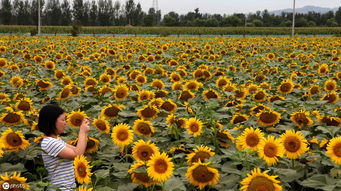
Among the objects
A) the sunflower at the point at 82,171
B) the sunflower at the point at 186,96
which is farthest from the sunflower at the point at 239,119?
the sunflower at the point at 82,171

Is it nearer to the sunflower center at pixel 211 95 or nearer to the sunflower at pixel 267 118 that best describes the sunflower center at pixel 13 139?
the sunflower at pixel 267 118

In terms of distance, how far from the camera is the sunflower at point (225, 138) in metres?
2.67

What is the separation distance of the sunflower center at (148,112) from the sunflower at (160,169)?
1.29 meters

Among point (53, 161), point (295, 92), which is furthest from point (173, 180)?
point (295, 92)

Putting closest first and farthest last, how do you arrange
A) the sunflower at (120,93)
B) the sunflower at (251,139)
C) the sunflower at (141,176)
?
the sunflower at (141,176) < the sunflower at (251,139) < the sunflower at (120,93)

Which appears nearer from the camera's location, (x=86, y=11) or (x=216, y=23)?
(x=216, y=23)

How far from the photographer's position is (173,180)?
2070 mm

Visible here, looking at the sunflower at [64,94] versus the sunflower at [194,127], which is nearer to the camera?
the sunflower at [194,127]

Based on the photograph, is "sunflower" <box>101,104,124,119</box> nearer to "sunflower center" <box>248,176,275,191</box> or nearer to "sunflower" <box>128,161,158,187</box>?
"sunflower" <box>128,161,158,187</box>

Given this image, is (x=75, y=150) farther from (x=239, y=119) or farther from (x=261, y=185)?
(x=239, y=119)

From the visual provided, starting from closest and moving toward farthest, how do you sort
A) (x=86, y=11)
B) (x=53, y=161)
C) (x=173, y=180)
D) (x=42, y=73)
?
(x=173, y=180), (x=53, y=161), (x=42, y=73), (x=86, y=11)

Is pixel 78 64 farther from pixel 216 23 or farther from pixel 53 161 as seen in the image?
pixel 216 23

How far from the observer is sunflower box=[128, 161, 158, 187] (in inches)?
79.6

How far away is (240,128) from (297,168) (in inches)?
27.7
